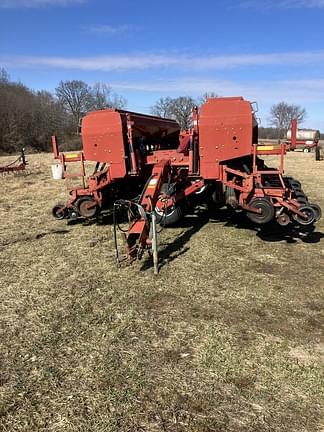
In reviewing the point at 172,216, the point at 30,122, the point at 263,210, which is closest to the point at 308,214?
the point at 263,210

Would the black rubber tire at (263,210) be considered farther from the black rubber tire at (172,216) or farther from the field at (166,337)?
the black rubber tire at (172,216)

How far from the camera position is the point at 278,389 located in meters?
3.06

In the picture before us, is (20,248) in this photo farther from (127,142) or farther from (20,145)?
(20,145)

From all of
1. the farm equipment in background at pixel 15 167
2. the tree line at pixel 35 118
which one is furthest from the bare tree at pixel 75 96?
the farm equipment in background at pixel 15 167

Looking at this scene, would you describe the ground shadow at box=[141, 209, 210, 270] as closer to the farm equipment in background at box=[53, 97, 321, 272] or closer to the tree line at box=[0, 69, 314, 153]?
the farm equipment in background at box=[53, 97, 321, 272]

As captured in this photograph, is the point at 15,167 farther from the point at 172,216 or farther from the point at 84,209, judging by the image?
the point at 172,216

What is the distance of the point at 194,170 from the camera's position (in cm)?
686

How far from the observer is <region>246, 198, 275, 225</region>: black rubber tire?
Result: 608 centimetres

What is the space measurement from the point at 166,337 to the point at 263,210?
297 centimetres

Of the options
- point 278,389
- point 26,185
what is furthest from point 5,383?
point 26,185

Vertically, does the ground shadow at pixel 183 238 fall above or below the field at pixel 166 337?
above

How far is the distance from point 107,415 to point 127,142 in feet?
16.5

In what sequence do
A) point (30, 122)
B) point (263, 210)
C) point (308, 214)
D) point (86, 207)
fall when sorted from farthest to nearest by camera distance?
point (30, 122)
point (86, 207)
point (263, 210)
point (308, 214)

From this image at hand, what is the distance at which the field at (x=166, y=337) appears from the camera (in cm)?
285
